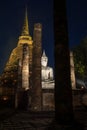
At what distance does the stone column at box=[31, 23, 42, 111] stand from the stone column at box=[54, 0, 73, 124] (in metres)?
7.46

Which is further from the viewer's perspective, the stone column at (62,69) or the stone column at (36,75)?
the stone column at (36,75)

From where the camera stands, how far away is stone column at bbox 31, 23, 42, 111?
13170 millimetres

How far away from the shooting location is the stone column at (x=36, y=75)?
43.2ft

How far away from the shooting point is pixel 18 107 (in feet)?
54.2

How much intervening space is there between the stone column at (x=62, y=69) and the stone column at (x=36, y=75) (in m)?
7.46

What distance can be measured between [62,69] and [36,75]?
7.88 m

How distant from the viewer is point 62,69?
6.04 metres

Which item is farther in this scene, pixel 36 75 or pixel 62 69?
pixel 36 75

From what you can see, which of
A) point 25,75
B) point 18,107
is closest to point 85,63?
point 25,75

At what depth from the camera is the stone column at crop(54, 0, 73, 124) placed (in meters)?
5.70

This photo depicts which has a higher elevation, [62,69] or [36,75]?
[36,75]

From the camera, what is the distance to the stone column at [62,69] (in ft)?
18.7

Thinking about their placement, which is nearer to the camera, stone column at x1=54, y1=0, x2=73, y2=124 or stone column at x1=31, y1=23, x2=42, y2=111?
stone column at x1=54, y1=0, x2=73, y2=124

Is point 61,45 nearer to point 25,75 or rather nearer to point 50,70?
point 25,75
